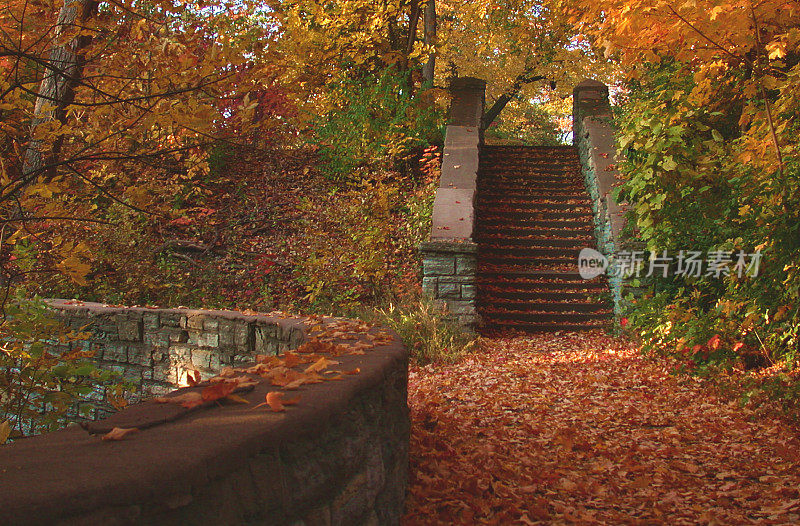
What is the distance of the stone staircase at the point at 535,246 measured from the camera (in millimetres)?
8516

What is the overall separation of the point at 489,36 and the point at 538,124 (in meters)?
7.60

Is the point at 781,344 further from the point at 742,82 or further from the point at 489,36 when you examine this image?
the point at 489,36

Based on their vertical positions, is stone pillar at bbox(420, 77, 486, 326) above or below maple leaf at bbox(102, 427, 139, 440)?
above

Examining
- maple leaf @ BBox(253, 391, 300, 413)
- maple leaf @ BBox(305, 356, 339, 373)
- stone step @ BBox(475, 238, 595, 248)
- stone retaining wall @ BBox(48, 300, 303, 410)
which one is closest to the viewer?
maple leaf @ BBox(253, 391, 300, 413)

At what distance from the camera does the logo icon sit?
898 cm

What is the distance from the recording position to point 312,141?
12.6 m

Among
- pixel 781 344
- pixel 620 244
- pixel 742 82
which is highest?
pixel 742 82

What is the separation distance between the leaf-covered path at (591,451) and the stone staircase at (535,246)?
228 centimetres

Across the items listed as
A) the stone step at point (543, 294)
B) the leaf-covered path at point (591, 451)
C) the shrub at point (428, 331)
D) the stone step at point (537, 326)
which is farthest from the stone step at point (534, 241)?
the leaf-covered path at point (591, 451)

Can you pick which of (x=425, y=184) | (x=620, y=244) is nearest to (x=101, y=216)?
(x=425, y=184)

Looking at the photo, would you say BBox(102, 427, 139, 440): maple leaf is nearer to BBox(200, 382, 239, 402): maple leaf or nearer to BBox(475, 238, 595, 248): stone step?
BBox(200, 382, 239, 402): maple leaf

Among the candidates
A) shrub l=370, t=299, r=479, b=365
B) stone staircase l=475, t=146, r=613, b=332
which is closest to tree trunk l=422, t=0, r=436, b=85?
stone staircase l=475, t=146, r=613, b=332

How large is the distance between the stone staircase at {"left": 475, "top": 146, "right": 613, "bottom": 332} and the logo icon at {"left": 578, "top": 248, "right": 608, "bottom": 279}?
89 millimetres

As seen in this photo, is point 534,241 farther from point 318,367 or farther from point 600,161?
point 318,367
